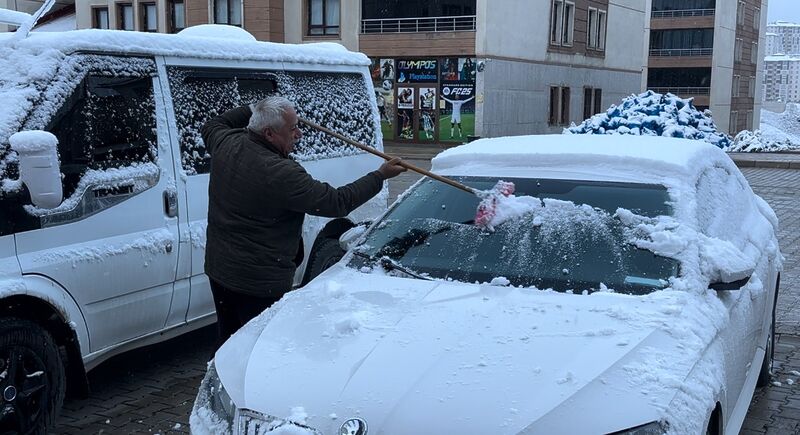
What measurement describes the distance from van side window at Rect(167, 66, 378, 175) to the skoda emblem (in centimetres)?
293

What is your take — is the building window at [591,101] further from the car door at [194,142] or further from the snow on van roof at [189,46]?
the car door at [194,142]

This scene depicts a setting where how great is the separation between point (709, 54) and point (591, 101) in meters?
24.9

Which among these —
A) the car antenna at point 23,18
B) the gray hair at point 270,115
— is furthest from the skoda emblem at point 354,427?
the car antenna at point 23,18

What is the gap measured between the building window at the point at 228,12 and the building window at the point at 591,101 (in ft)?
55.7

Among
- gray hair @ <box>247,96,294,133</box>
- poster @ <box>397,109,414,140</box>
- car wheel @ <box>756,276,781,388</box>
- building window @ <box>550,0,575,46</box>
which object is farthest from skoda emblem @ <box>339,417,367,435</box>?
building window @ <box>550,0,575,46</box>

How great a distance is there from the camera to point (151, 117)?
16.5 feet

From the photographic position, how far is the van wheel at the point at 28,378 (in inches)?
159

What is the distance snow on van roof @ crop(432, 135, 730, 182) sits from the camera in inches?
164

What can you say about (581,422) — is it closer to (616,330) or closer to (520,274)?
(616,330)

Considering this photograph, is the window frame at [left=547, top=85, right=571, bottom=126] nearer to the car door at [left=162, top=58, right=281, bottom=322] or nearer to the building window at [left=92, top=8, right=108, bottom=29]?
the building window at [left=92, top=8, right=108, bottom=29]

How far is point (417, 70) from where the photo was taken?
105 ft

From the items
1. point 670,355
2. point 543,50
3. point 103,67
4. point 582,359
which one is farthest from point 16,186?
point 543,50

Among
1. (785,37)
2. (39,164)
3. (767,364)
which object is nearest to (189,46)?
(39,164)

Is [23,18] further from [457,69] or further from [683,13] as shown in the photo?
[683,13]
